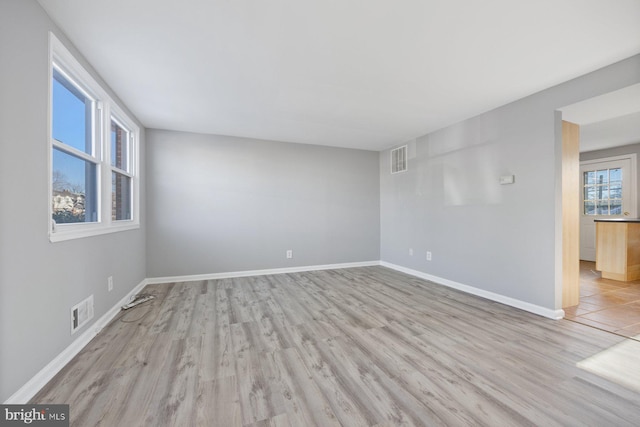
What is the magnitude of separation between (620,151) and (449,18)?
5821mm

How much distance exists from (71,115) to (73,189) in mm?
608

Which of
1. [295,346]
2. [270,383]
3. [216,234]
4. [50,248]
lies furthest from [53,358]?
[216,234]

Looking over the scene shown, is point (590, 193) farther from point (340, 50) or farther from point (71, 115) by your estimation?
point (71, 115)

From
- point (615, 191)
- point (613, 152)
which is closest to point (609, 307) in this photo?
point (615, 191)

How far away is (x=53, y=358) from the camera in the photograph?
5.62ft

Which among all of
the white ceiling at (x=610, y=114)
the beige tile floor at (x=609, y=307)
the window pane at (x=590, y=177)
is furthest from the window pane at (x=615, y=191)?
the beige tile floor at (x=609, y=307)

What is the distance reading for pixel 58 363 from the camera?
1746mm

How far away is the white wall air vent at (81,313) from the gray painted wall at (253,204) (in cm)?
186

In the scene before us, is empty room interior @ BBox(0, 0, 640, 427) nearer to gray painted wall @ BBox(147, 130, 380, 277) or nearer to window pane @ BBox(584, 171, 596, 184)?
gray painted wall @ BBox(147, 130, 380, 277)

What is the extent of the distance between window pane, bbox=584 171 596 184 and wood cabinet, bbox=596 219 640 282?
1.85m

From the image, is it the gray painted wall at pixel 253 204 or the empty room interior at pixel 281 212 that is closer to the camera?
the empty room interior at pixel 281 212

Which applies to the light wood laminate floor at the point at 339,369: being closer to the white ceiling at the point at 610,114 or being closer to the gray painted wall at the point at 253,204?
the gray painted wall at the point at 253,204

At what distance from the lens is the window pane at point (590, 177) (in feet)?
17.6

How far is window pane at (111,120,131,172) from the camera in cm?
297
